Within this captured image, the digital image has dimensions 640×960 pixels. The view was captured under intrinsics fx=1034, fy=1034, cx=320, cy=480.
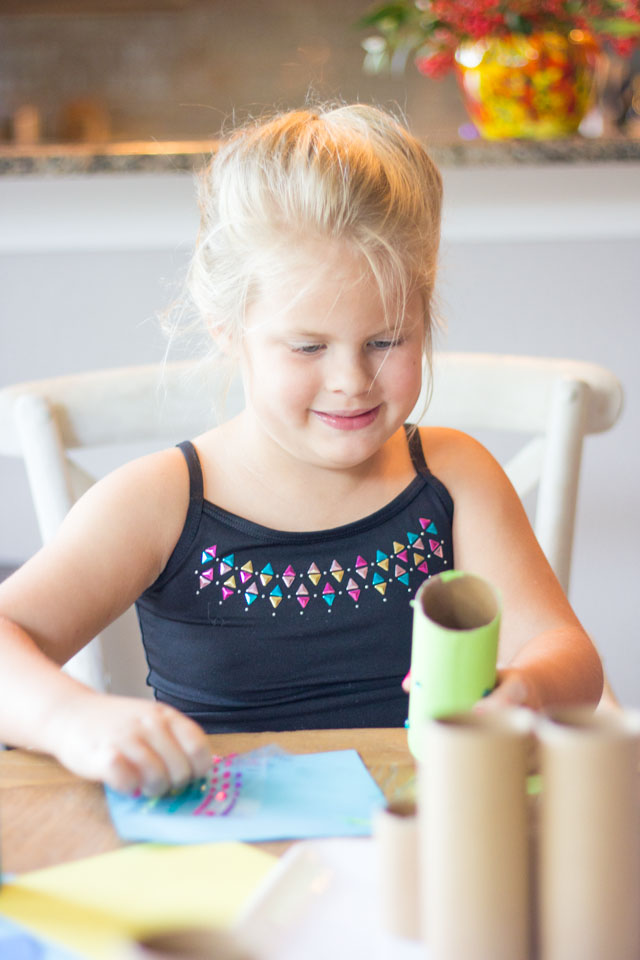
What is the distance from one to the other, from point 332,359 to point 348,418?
60mm

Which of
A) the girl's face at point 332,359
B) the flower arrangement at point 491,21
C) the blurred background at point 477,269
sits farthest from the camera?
the blurred background at point 477,269

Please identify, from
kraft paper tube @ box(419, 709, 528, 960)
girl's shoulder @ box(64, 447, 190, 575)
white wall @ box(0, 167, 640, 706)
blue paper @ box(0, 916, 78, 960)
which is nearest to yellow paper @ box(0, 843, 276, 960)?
blue paper @ box(0, 916, 78, 960)

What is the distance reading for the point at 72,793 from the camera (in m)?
0.66

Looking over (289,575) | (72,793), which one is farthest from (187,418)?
(72,793)

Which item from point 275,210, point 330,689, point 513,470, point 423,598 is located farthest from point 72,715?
point 513,470

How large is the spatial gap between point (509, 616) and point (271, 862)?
448 mm

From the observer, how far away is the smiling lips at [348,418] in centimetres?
93

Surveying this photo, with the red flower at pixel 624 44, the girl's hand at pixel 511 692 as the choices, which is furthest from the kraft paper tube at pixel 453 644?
the red flower at pixel 624 44

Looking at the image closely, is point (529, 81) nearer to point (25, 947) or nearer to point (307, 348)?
point (307, 348)

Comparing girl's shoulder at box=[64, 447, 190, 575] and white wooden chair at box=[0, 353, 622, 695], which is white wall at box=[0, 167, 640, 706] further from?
girl's shoulder at box=[64, 447, 190, 575]

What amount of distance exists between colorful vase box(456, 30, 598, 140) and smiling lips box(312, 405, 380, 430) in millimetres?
865

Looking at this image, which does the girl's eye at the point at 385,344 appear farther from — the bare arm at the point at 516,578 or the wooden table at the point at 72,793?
the wooden table at the point at 72,793

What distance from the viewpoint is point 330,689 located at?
3.35 feet

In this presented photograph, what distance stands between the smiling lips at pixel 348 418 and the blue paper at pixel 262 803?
0.33 m
